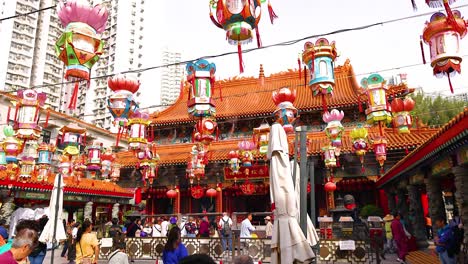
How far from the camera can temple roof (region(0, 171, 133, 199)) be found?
1912 centimetres

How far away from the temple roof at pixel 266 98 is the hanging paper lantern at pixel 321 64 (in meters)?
9.04

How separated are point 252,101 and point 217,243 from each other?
13942 millimetres

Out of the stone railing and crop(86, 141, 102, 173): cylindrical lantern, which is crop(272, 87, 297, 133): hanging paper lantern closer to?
Result: the stone railing

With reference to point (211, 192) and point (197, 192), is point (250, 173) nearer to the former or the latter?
point (211, 192)

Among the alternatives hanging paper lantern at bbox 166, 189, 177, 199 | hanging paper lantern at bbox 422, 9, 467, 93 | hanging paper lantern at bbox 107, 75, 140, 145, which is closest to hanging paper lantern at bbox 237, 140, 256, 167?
hanging paper lantern at bbox 166, 189, 177, 199

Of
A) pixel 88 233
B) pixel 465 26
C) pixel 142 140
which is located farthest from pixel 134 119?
pixel 465 26

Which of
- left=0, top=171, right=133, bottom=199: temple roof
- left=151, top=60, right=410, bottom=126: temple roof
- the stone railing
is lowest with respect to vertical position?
the stone railing

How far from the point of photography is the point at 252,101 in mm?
22594

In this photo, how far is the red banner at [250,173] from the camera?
1859 centimetres

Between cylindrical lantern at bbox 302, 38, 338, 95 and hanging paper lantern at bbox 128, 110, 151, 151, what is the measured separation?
6.25 meters

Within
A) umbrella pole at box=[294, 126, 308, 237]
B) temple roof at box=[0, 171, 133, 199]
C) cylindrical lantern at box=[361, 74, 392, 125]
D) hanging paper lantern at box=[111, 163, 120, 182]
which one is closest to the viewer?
umbrella pole at box=[294, 126, 308, 237]

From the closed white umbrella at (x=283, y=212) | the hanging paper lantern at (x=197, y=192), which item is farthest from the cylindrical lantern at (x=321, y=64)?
the hanging paper lantern at (x=197, y=192)

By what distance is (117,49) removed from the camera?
201ft

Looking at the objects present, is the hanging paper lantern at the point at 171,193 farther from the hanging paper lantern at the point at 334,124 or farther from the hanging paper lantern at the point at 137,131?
the hanging paper lantern at the point at 334,124
